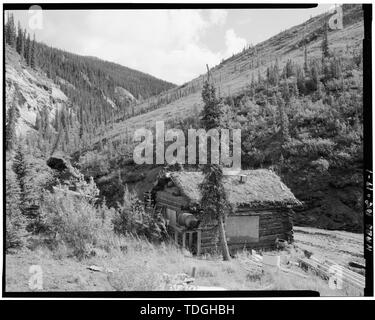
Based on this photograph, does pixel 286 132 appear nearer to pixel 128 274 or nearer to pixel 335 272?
pixel 335 272

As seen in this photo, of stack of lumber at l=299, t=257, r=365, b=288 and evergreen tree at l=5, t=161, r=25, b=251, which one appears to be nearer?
evergreen tree at l=5, t=161, r=25, b=251

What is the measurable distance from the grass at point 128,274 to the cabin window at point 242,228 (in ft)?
11.1

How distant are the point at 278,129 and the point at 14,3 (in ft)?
67.3

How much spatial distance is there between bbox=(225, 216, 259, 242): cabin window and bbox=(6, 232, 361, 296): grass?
133 inches

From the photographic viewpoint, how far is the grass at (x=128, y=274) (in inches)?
323

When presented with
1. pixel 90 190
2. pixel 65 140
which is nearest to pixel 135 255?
pixel 90 190

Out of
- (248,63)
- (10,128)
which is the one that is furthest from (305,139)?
(248,63)

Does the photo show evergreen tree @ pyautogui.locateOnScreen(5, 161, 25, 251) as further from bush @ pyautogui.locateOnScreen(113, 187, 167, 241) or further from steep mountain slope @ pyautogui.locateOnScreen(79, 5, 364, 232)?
steep mountain slope @ pyautogui.locateOnScreen(79, 5, 364, 232)

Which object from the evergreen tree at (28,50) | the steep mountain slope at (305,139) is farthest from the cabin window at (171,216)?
the evergreen tree at (28,50)

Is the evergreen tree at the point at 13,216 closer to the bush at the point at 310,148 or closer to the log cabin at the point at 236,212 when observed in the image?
the log cabin at the point at 236,212

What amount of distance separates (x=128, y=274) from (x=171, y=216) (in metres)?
7.08

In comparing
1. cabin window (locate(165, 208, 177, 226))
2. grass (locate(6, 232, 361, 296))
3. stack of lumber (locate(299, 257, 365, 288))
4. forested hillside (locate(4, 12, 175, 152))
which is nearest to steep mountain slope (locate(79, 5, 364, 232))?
forested hillside (locate(4, 12, 175, 152))

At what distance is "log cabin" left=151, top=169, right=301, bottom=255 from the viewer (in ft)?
45.5

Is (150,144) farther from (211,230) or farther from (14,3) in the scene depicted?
(14,3)
